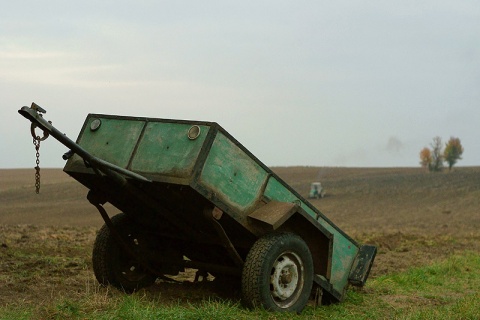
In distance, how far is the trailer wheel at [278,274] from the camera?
7.63 m

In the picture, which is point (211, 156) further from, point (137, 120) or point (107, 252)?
point (107, 252)

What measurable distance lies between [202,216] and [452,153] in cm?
6835

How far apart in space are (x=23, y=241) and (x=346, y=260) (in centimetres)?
819

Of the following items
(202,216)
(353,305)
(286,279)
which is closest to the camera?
(202,216)

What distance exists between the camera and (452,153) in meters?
73.0

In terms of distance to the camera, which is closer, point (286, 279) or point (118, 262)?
point (286, 279)

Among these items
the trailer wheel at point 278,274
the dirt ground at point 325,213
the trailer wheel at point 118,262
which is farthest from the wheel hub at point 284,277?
the trailer wheel at point 118,262

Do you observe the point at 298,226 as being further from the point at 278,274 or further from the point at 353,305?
the point at 353,305

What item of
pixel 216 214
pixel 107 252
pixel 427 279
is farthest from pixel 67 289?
pixel 427 279

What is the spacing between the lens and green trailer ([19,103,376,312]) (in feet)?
24.2

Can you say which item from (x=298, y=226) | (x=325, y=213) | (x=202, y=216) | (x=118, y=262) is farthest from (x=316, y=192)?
(x=202, y=216)

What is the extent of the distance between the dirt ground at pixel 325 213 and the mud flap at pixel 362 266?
1.59 meters

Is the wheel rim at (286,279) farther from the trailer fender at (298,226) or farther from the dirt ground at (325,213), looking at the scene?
the dirt ground at (325,213)

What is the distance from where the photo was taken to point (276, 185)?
26.1 feet
